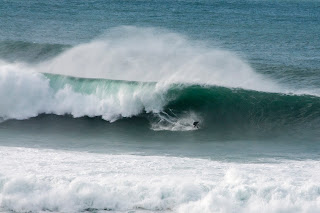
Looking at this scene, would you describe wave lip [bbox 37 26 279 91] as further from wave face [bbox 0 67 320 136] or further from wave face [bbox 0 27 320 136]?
wave face [bbox 0 67 320 136]

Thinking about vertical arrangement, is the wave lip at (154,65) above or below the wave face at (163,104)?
above

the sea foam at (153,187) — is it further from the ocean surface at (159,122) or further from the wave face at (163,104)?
the wave face at (163,104)

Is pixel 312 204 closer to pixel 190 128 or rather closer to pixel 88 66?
pixel 190 128

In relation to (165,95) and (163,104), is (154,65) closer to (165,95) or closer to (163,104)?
(165,95)

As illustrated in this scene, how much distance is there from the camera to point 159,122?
18281 millimetres

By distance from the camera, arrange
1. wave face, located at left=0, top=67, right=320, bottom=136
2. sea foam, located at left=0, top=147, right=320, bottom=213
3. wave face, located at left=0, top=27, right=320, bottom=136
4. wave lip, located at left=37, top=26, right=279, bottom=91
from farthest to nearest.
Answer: wave lip, located at left=37, top=26, right=279, bottom=91
wave face, located at left=0, top=27, right=320, bottom=136
wave face, located at left=0, top=67, right=320, bottom=136
sea foam, located at left=0, top=147, right=320, bottom=213

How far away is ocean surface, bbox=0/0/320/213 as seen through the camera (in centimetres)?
1253

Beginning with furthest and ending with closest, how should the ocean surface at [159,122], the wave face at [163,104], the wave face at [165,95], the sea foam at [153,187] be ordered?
the wave face at [165,95] → the wave face at [163,104] → the ocean surface at [159,122] → the sea foam at [153,187]

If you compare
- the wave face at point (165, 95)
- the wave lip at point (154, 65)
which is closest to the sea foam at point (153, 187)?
the wave face at point (165, 95)

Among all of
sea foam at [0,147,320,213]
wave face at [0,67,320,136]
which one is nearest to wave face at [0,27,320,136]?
wave face at [0,67,320,136]

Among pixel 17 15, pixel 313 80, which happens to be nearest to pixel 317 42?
pixel 313 80

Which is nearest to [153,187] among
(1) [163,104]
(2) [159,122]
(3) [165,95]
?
(2) [159,122]

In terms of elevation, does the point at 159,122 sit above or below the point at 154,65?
below

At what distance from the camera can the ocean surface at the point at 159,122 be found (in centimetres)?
1253
